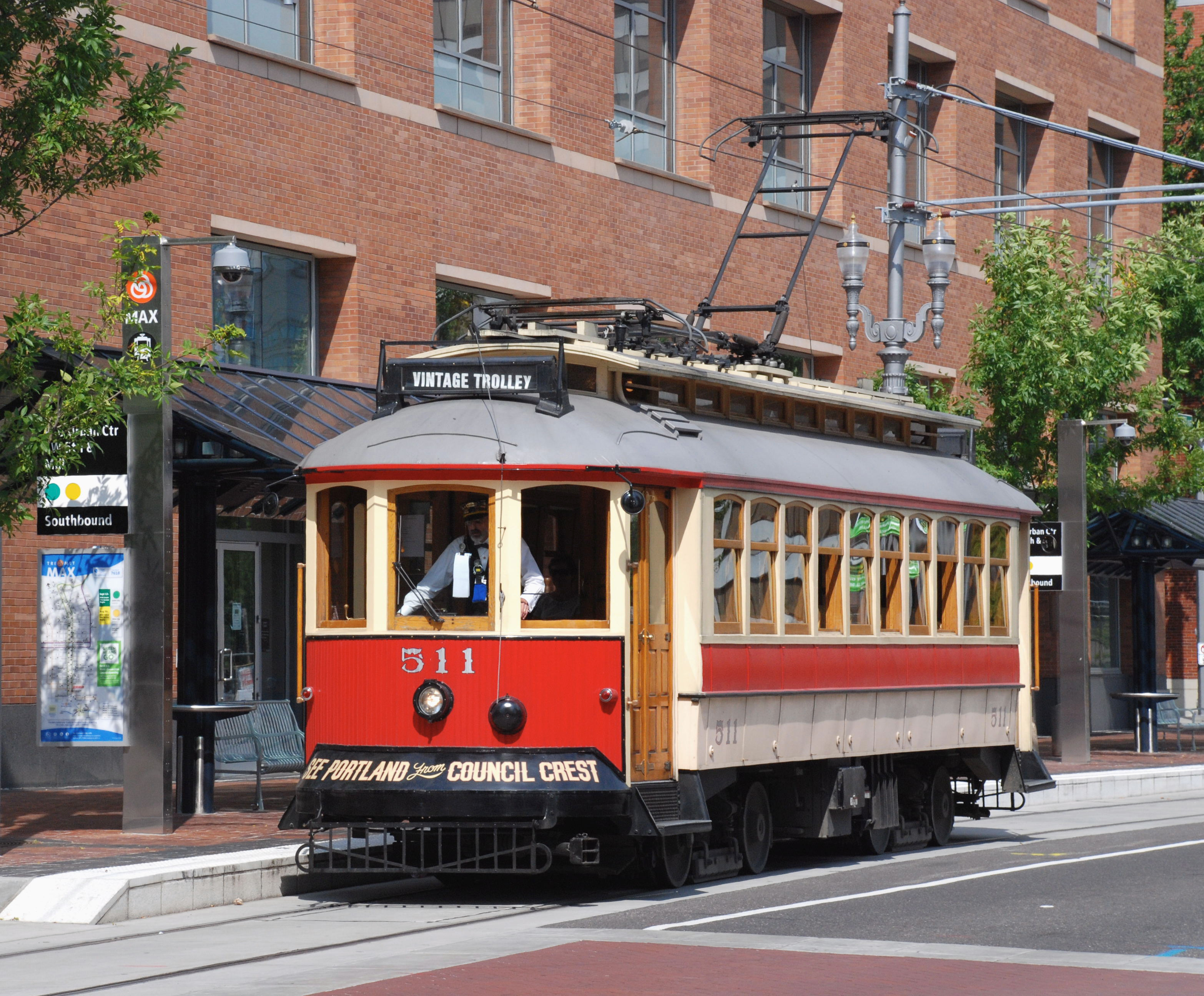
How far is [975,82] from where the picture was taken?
34.2m

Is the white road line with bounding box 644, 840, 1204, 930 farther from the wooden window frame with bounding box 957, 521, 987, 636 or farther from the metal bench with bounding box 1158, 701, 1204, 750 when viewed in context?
the metal bench with bounding box 1158, 701, 1204, 750

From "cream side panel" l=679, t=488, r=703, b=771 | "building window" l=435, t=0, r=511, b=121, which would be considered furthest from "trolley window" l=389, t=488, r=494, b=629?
"building window" l=435, t=0, r=511, b=121

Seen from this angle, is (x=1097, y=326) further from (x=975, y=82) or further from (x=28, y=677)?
(x=28, y=677)

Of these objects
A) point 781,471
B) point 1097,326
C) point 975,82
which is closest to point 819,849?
point 781,471

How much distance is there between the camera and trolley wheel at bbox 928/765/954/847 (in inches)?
672

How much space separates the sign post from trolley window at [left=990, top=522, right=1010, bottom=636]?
661 cm

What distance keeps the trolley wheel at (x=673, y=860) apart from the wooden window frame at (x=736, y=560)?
1.32 metres

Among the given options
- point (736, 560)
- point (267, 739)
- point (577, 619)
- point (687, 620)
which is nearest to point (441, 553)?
point (577, 619)

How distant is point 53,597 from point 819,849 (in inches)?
239

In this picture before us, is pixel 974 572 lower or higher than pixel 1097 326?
lower

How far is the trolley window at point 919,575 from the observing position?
16031 millimetres

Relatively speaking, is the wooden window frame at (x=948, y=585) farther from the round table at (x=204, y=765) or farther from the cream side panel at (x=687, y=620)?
the round table at (x=204, y=765)

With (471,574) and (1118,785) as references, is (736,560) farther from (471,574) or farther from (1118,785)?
(1118,785)

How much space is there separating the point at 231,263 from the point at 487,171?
902cm
